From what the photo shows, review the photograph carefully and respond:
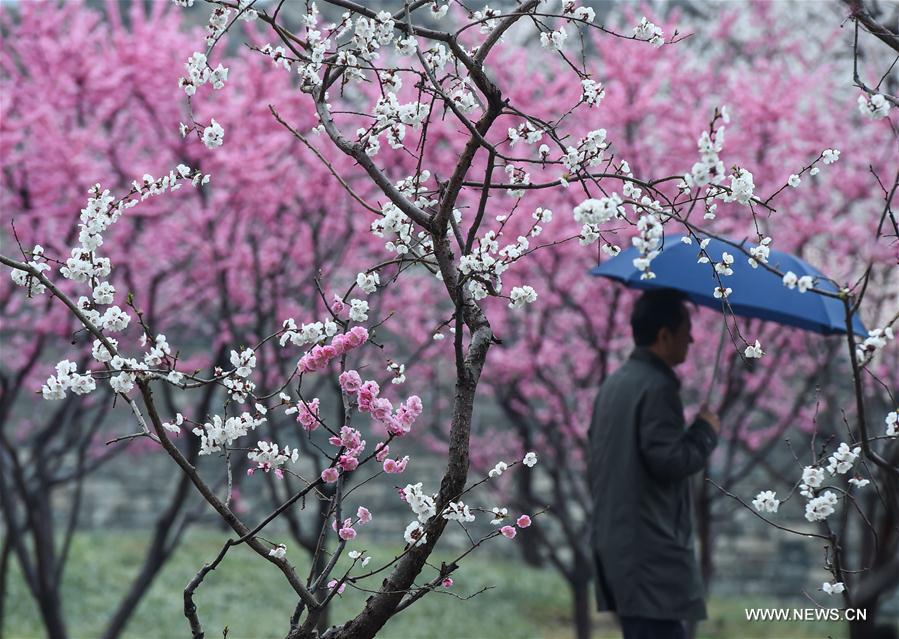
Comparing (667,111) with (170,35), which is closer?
(170,35)

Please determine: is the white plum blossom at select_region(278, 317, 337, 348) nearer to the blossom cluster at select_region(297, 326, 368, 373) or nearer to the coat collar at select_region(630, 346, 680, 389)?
the blossom cluster at select_region(297, 326, 368, 373)

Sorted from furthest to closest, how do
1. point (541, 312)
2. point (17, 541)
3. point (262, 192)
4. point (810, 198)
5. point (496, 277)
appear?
point (810, 198)
point (541, 312)
point (262, 192)
point (17, 541)
point (496, 277)

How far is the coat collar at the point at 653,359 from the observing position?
3.64 m

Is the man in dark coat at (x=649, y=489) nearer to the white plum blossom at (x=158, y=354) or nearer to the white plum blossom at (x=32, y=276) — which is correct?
the white plum blossom at (x=158, y=354)

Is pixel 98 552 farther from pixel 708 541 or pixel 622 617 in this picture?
pixel 622 617

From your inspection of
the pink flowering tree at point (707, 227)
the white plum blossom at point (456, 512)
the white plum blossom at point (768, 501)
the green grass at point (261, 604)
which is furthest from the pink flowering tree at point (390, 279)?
the green grass at point (261, 604)

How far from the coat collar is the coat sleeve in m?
0.06

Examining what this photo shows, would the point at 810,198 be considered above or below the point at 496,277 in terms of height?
above

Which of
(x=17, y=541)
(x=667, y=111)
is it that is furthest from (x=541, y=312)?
(x=17, y=541)

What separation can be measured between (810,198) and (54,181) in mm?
5006

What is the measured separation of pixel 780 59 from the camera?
991 cm

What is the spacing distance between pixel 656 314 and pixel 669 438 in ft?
1.61

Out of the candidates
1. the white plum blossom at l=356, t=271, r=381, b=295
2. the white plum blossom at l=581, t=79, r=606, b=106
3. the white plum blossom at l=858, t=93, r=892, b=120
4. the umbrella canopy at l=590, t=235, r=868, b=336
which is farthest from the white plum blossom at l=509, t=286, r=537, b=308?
the umbrella canopy at l=590, t=235, r=868, b=336

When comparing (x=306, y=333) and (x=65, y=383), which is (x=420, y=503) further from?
(x=65, y=383)
